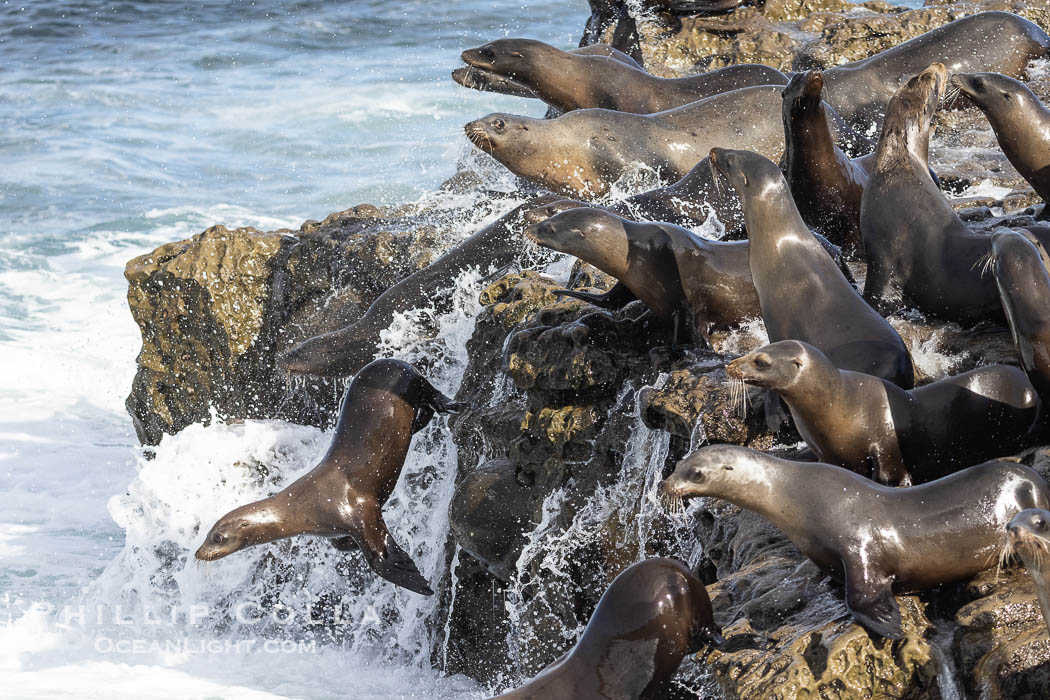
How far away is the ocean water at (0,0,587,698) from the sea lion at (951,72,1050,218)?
311 cm

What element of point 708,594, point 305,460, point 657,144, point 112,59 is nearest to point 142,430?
point 305,460

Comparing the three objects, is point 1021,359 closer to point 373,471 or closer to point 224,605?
point 373,471

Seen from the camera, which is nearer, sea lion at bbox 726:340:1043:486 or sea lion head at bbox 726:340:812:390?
sea lion head at bbox 726:340:812:390

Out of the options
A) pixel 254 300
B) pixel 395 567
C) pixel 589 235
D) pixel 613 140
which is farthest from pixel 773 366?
pixel 254 300

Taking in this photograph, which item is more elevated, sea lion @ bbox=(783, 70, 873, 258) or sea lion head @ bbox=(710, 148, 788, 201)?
sea lion head @ bbox=(710, 148, 788, 201)

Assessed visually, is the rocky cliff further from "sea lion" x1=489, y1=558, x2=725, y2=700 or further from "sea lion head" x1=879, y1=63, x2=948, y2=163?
"sea lion head" x1=879, y1=63, x2=948, y2=163

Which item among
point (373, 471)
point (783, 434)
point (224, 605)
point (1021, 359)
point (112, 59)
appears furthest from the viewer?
point (112, 59)

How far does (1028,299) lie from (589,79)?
5380 millimetres

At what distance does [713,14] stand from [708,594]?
7.89m

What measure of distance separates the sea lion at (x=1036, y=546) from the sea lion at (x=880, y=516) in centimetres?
37

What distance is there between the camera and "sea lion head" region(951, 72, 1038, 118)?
6.30m

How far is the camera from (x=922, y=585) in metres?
3.91

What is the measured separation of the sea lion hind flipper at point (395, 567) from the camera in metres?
6.03

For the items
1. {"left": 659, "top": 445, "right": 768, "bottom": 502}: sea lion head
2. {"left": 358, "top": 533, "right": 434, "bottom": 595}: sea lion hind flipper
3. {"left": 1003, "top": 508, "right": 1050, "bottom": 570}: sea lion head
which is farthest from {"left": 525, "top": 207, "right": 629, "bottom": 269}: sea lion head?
{"left": 1003, "top": 508, "right": 1050, "bottom": 570}: sea lion head
